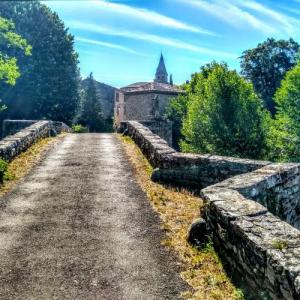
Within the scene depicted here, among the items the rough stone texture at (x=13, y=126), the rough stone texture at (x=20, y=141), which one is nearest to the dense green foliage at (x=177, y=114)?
the rough stone texture at (x=13, y=126)

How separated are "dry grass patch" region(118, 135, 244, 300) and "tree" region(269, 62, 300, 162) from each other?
19766mm

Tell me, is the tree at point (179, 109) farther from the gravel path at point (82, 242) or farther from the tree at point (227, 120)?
the gravel path at point (82, 242)

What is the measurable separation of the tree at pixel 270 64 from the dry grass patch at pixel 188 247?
148ft

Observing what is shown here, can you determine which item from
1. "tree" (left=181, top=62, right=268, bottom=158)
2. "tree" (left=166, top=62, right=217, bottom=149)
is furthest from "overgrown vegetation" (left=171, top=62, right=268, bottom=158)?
"tree" (left=166, top=62, right=217, bottom=149)

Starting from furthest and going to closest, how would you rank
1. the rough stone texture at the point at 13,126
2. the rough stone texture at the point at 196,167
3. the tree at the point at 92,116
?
the tree at the point at 92,116 → the rough stone texture at the point at 13,126 → the rough stone texture at the point at 196,167

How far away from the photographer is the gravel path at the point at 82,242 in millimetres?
4586

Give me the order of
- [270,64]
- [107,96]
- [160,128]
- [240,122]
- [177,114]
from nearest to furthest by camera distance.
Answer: [160,128], [240,122], [177,114], [270,64], [107,96]

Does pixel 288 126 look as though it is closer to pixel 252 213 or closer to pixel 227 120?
pixel 227 120

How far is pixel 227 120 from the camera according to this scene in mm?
27297

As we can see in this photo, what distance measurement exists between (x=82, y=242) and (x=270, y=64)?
166 ft

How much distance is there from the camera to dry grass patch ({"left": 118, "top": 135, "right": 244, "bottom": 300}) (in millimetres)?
4582

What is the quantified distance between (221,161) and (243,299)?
16.2ft

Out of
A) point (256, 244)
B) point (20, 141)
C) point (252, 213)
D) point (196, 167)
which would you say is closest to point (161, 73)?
point (20, 141)

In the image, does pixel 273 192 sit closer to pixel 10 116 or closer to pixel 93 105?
pixel 10 116
